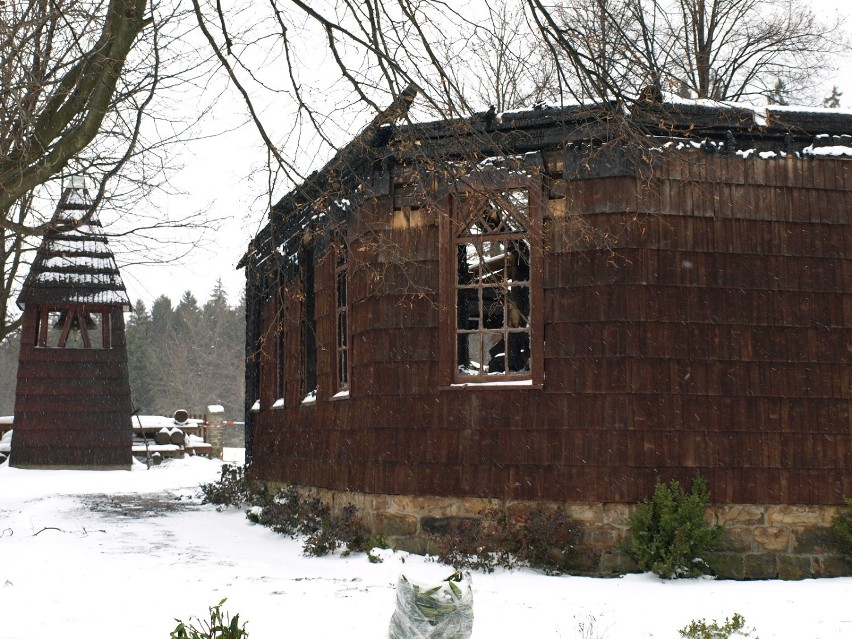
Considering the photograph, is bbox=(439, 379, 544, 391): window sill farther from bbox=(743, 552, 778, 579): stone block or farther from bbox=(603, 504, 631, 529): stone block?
bbox=(743, 552, 778, 579): stone block

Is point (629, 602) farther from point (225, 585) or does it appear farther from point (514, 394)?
point (225, 585)

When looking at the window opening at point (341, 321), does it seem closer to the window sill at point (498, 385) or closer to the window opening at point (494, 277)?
the window opening at point (494, 277)

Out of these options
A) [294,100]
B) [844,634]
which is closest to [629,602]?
[844,634]

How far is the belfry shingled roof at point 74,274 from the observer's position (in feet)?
80.2

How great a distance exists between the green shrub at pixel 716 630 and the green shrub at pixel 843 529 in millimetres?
3118

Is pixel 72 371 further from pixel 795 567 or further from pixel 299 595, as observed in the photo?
pixel 795 567

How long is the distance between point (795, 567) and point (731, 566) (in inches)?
27.7

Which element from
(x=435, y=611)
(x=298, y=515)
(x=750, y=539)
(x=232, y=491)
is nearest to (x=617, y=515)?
(x=750, y=539)

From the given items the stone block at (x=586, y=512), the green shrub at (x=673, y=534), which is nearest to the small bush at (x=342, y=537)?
the stone block at (x=586, y=512)

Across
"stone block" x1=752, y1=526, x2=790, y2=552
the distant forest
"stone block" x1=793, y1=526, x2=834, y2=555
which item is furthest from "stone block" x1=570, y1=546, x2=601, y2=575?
the distant forest

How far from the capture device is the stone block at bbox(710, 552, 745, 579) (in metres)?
9.98

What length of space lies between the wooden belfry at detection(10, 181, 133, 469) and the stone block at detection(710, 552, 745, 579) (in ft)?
59.2

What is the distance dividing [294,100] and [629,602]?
17.0 ft

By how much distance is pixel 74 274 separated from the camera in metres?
24.9
